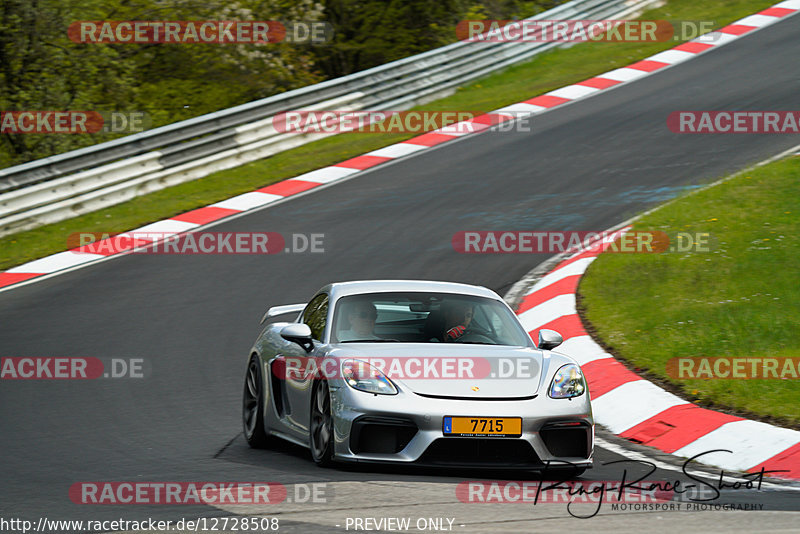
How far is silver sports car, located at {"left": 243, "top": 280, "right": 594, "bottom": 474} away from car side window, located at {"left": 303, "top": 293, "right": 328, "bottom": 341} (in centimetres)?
2

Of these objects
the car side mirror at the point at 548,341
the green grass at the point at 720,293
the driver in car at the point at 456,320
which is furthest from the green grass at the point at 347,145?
the car side mirror at the point at 548,341

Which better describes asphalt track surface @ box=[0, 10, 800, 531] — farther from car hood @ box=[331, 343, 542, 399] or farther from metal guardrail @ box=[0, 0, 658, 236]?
metal guardrail @ box=[0, 0, 658, 236]

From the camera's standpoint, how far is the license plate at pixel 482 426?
6.56 m

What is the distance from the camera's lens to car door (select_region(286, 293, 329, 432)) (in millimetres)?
7309

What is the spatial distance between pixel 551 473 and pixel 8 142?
1737cm

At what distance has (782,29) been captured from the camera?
2373 centimetres

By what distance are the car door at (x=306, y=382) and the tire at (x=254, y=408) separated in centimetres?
38

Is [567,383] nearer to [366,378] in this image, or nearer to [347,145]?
→ [366,378]

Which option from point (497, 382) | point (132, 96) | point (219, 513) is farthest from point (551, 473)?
point (132, 96)

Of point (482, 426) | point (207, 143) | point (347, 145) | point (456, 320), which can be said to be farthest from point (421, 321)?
point (347, 145)

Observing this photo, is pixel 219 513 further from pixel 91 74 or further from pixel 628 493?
pixel 91 74

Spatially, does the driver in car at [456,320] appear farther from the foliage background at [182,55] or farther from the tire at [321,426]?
the foliage background at [182,55]

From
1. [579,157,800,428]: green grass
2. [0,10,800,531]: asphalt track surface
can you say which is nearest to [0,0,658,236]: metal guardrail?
[0,10,800,531]: asphalt track surface

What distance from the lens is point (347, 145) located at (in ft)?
64.2
